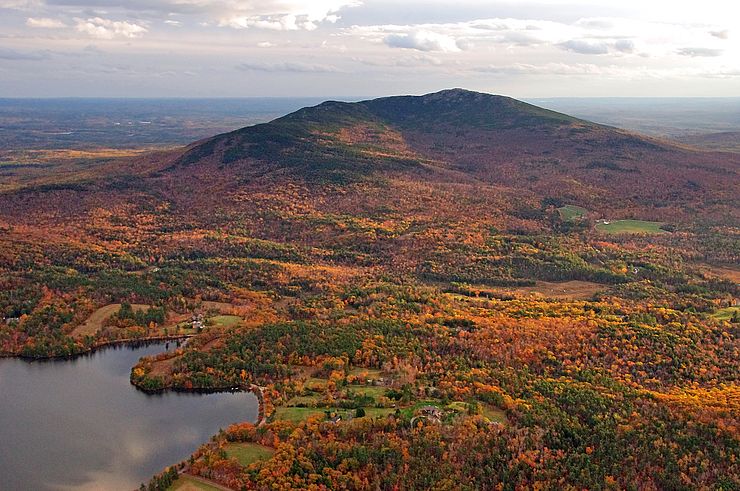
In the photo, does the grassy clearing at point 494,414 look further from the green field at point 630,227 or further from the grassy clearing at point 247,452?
the green field at point 630,227

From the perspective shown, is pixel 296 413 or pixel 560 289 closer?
pixel 296 413

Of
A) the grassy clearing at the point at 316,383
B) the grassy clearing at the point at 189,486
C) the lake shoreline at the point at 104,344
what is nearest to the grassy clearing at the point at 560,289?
the grassy clearing at the point at 316,383

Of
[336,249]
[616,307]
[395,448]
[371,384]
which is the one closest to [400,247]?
[336,249]

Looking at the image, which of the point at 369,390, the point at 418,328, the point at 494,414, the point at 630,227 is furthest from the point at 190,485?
the point at 630,227

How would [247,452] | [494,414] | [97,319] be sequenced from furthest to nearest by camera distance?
1. [97,319]
2. [494,414]
3. [247,452]

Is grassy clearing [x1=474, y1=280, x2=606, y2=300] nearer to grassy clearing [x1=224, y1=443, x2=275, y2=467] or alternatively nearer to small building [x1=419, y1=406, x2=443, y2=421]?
small building [x1=419, y1=406, x2=443, y2=421]

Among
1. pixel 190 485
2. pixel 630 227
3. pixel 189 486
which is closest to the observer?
pixel 189 486

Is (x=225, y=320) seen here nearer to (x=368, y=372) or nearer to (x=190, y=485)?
(x=368, y=372)

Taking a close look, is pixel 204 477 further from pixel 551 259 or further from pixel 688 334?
pixel 551 259
